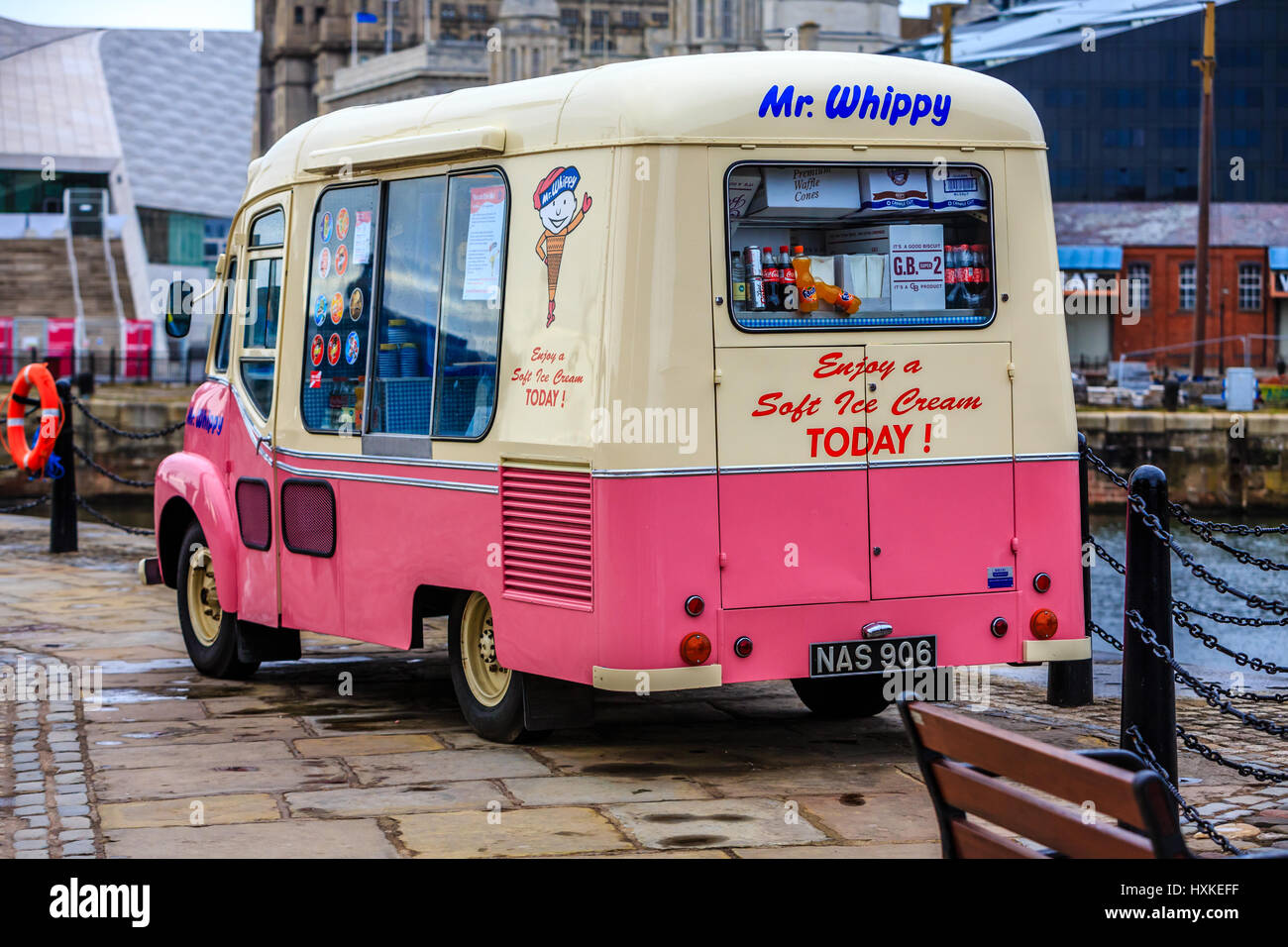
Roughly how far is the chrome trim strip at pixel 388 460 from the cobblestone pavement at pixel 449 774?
1311 millimetres

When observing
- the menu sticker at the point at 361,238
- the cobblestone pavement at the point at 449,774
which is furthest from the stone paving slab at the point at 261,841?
the menu sticker at the point at 361,238

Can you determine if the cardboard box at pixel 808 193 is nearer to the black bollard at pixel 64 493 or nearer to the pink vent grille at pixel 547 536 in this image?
the pink vent grille at pixel 547 536

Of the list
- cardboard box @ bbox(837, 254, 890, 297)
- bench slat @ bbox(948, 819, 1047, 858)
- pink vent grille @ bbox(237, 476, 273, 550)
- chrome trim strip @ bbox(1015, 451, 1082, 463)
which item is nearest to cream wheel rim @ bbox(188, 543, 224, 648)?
pink vent grille @ bbox(237, 476, 273, 550)

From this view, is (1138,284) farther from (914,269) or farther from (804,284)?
A: (804,284)

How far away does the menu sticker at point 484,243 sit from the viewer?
8148 mm

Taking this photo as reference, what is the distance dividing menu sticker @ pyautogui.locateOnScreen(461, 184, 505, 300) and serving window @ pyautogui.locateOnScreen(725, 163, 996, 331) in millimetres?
1140

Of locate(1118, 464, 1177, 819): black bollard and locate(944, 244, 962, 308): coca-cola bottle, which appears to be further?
locate(944, 244, 962, 308): coca-cola bottle

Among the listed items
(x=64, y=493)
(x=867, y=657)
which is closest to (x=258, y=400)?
(x=867, y=657)

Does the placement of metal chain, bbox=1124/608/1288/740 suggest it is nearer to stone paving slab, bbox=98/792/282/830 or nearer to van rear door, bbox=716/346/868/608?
van rear door, bbox=716/346/868/608

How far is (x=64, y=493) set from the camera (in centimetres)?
1791

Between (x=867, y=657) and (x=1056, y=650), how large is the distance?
3.18ft

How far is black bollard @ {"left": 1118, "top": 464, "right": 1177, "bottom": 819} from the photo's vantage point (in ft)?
23.5

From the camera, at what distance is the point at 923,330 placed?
7.91 metres
